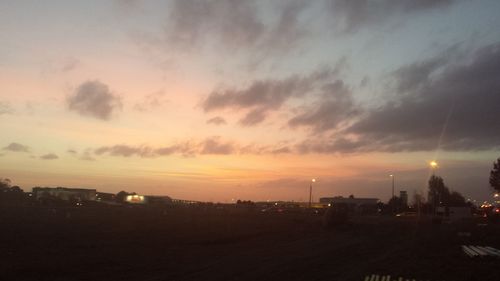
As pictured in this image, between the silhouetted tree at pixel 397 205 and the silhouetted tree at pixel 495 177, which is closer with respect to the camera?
the silhouetted tree at pixel 495 177

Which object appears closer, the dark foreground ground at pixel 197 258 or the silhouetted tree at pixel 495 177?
the dark foreground ground at pixel 197 258

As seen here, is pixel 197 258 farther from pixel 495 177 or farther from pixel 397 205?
pixel 397 205

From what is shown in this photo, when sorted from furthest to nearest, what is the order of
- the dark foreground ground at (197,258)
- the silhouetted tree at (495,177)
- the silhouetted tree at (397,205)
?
the silhouetted tree at (397,205) < the silhouetted tree at (495,177) < the dark foreground ground at (197,258)

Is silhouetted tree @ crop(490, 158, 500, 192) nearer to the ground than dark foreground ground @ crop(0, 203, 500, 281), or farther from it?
farther from it

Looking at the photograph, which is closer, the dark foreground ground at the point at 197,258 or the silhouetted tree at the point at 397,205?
the dark foreground ground at the point at 197,258

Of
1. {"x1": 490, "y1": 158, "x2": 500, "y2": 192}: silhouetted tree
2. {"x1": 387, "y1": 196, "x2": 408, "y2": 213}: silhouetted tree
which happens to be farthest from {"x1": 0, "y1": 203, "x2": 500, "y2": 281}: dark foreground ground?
{"x1": 387, "y1": 196, "x2": 408, "y2": 213}: silhouetted tree

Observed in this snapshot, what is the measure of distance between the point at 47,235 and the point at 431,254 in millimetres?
24687

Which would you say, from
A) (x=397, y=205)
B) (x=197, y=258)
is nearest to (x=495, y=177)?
(x=397, y=205)

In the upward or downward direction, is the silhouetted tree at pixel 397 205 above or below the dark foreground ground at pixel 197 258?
above

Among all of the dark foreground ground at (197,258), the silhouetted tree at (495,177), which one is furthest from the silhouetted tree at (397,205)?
the dark foreground ground at (197,258)

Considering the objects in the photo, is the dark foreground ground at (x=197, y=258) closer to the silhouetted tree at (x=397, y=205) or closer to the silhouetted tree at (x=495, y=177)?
the silhouetted tree at (x=495, y=177)

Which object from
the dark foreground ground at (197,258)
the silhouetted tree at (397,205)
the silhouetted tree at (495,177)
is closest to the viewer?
the dark foreground ground at (197,258)

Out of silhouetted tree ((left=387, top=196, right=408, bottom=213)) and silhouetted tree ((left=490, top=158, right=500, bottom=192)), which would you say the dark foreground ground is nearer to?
silhouetted tree ((left=490, top=158, right=500, bottom=192))

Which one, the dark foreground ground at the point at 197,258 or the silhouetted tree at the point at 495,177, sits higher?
the silhouetted tree at the point at 495,177
